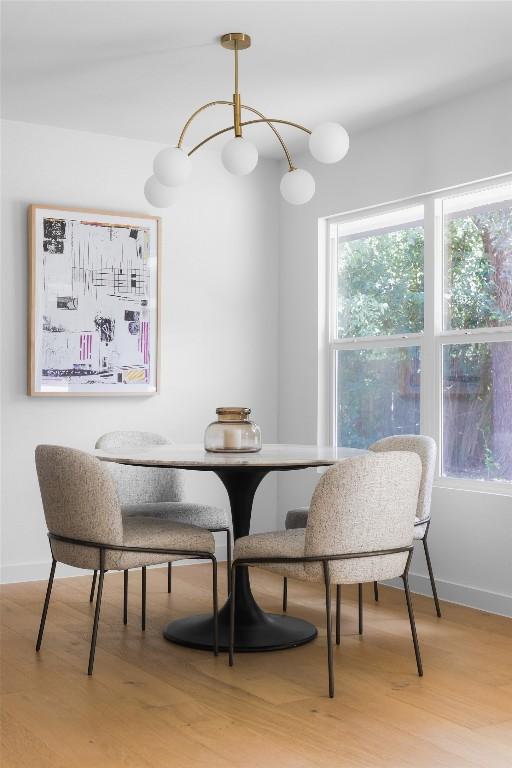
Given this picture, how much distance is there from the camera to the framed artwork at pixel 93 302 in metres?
5.04

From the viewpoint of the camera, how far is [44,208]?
16.6 feet

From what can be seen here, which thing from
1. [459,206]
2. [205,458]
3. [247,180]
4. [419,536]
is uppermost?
[247,180]

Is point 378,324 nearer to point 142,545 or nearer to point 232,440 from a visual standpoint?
point 232,440

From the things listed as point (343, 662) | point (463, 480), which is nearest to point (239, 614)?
point (343, 662)

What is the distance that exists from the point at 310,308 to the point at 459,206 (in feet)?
4.07

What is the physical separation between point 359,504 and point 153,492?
1.65 m

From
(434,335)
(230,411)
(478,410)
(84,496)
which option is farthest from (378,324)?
(84,496)

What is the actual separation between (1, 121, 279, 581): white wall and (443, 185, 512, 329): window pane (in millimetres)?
1446

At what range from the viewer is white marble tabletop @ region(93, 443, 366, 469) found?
3.27 metres

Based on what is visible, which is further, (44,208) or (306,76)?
(44,208)

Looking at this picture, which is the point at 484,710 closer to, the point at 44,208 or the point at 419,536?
the point at 419,536

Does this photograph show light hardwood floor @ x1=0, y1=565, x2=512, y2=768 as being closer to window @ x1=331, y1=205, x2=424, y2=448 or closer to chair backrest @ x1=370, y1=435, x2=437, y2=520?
chair backrest @ x1=370, y1=435, x2=437, y2=520

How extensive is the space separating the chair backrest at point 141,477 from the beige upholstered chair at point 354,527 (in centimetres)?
133

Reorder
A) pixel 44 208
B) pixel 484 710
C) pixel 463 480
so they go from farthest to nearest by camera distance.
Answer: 1. pixel 44 208
2. pixel 463 480
3. pixel 484 710
